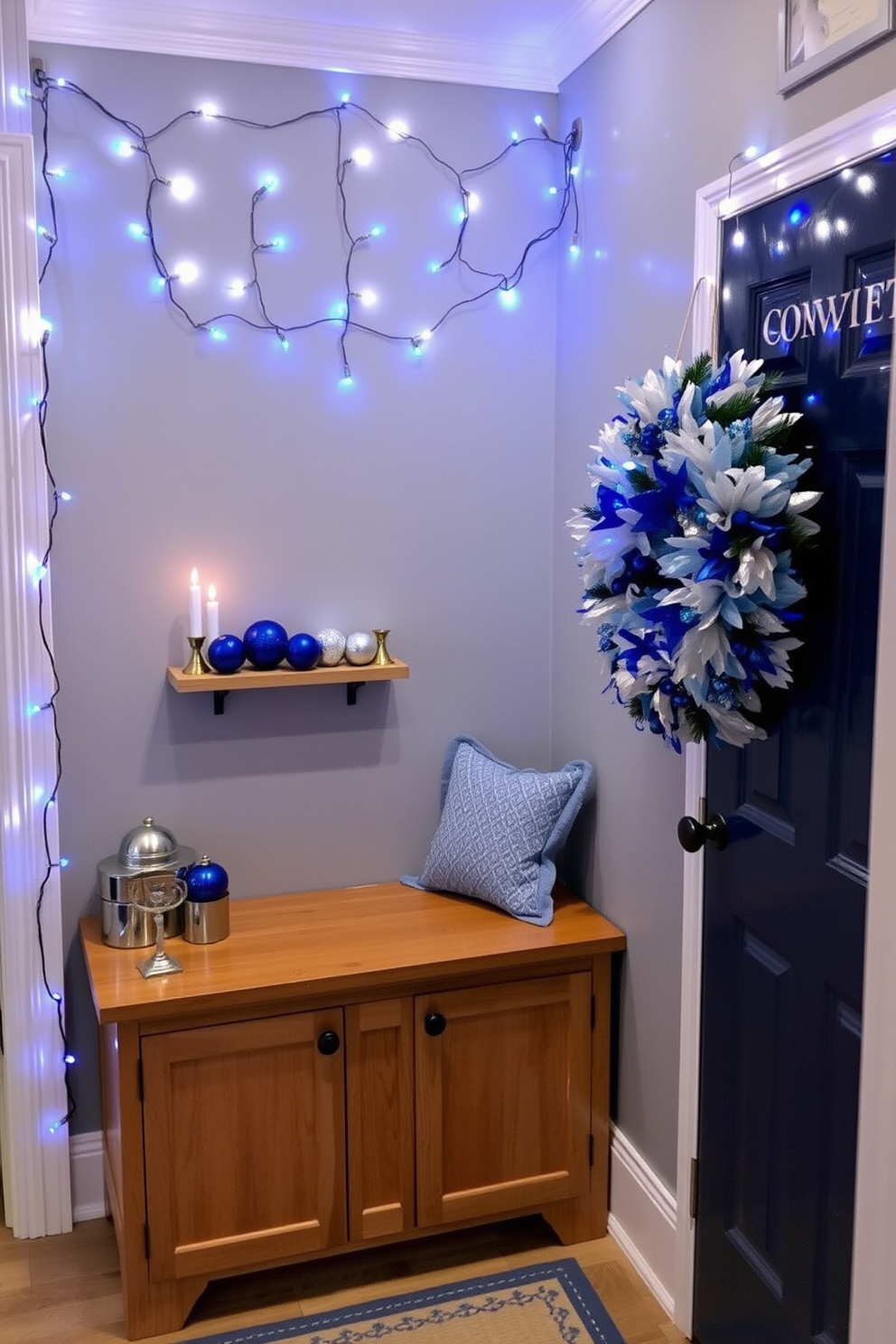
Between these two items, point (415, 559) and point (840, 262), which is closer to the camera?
point (840, 262)

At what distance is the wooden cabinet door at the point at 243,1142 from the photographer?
93.9 inches

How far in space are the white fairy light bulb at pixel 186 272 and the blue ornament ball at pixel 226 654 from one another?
30.5 inches

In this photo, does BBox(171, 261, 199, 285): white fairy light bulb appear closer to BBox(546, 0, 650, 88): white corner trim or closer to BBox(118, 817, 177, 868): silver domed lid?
BBox(546, 0, 650, 88): white corner trim

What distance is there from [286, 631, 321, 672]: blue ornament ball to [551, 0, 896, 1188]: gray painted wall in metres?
0.62

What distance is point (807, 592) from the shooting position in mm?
1878

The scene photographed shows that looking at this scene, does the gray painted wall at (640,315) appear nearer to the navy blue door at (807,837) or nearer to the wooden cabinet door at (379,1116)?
the navy blue door at (807,837)

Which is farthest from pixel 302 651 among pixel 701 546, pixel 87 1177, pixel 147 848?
pixel 87 1177

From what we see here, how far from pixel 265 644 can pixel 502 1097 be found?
109 cm

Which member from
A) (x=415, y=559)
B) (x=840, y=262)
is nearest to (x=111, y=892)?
(x=415, y=559)

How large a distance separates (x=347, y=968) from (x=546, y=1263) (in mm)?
786

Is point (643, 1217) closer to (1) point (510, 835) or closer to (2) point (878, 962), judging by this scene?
(1) point (510, 835)

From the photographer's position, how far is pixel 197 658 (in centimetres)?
268

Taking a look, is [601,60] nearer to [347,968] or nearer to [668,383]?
[668,383]

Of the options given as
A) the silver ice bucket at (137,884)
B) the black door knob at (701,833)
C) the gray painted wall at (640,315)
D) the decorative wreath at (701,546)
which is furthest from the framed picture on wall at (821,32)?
the silver ice bucket at (137,884)
